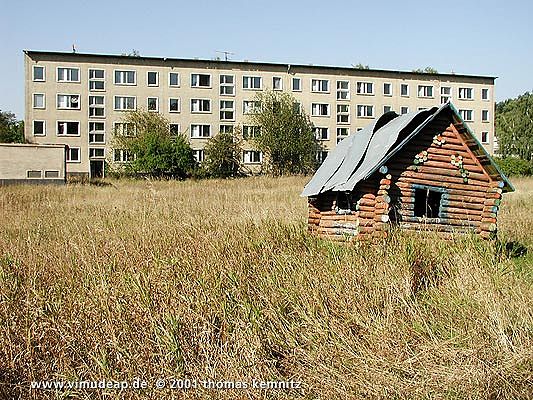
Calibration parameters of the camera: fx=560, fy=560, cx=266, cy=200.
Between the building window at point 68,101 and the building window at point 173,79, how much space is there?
9105 millimetres

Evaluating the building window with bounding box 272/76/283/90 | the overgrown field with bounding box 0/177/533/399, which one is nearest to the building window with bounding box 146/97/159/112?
the building window with bounding box 272/76/283/90

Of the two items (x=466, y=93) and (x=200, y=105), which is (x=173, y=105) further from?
(x=466, y=93)

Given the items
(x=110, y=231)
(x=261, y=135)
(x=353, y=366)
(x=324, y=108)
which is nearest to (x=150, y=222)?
(x=110, y=231)

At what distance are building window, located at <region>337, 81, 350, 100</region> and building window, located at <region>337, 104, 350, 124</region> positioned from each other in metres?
0.91

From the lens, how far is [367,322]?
186 inches

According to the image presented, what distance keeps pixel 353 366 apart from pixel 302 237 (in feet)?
13.6

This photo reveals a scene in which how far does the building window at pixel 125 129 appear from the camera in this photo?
53359mm

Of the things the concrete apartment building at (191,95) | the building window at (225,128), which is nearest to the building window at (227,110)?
the concrete apartment building at (191,95)

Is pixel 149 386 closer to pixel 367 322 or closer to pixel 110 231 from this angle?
pixel 367 322

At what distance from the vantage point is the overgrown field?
399 cm

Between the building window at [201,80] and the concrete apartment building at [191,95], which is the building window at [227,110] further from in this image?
the building window at [201,80]

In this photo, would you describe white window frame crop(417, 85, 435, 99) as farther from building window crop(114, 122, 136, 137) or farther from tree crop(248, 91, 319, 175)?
building window crop(114, 122, 136, 137)

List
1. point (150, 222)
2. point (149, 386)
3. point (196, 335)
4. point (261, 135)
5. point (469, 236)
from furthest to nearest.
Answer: point (261, 135)
point (150, 222)
point (469, 236)
point (196, 335)
point (149, 386)

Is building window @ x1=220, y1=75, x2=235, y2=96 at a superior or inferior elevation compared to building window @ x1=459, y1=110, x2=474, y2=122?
superior
